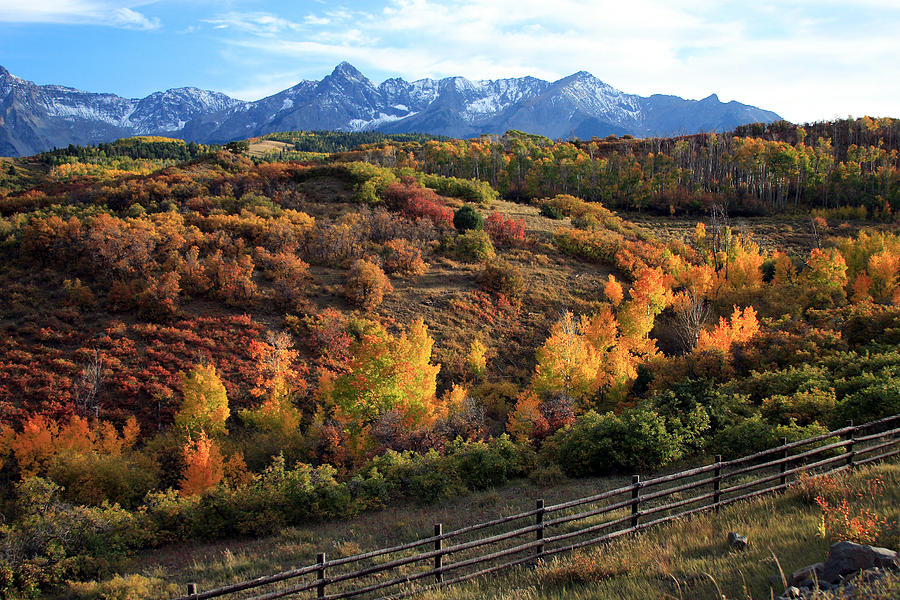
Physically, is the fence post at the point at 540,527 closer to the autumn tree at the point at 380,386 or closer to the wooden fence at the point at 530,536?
the wooden fence at the point at 530,536

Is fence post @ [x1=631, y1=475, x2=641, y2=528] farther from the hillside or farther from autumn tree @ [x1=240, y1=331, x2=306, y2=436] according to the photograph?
autumn tree @ [x1=240, y1=331, x2=306, y2=436]

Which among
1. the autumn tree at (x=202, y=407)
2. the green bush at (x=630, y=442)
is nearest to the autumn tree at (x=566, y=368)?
the green bush at (x=630, y=442)

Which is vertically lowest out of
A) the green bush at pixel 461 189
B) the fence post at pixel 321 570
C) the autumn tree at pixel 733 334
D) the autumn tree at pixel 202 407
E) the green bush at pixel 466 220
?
the autumn tree at pixel 202 407

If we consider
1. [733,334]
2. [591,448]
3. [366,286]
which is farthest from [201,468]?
[733,334]

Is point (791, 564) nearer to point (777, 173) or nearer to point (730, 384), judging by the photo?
point (730, 384)

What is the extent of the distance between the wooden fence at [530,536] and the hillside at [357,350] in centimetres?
280

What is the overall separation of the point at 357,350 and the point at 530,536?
1490 centimetres

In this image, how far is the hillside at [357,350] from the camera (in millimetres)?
16109

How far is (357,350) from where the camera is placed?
25234mm

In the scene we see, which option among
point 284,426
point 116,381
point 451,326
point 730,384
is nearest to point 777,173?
point 451,326

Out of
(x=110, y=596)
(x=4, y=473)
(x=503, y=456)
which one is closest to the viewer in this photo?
(x=110, y=596)

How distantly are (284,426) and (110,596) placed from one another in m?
14.9

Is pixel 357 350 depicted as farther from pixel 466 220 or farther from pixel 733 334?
pixel 466 220

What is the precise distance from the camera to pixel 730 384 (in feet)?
68.6
